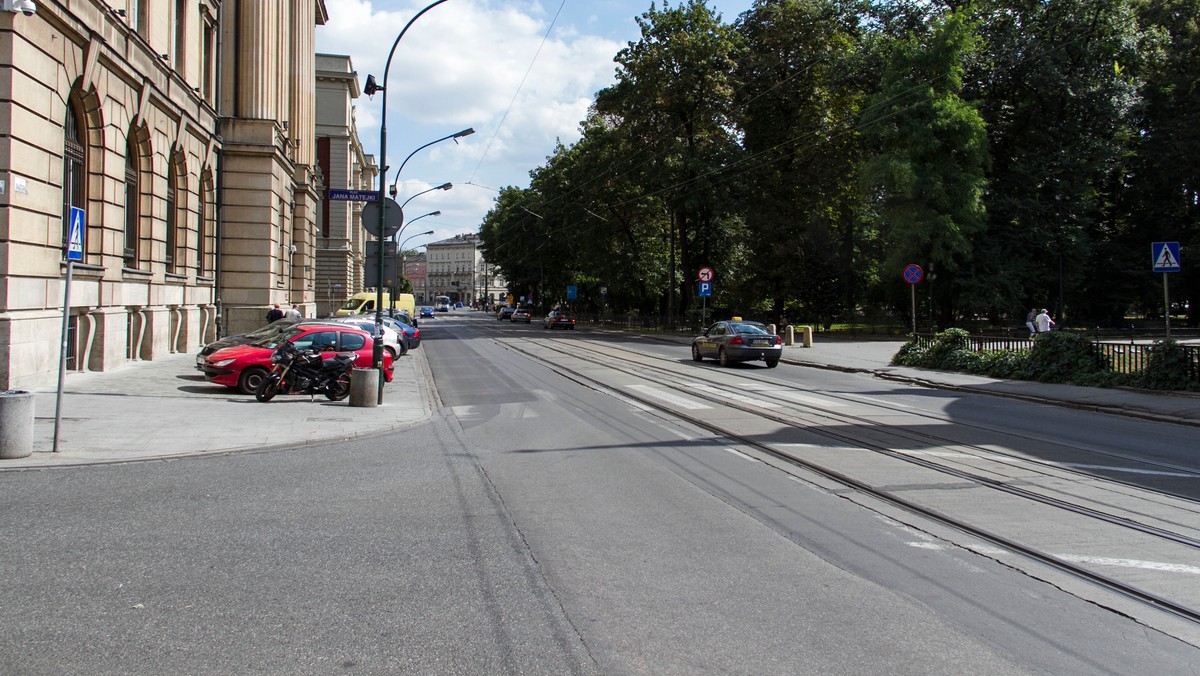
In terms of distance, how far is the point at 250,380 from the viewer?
16.9 meters

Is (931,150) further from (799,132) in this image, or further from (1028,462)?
(1028,462)

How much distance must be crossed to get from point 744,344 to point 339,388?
13.4 metres

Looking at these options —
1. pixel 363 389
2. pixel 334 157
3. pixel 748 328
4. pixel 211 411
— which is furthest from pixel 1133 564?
pixel 334 157

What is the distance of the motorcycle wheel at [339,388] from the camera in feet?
53.8

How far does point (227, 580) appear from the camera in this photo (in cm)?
519

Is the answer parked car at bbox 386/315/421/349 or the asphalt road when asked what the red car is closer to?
the asphalt road

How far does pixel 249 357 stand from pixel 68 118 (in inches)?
246

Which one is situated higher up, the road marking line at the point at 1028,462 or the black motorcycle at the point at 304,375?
the black motorcycle at the point at 304,375

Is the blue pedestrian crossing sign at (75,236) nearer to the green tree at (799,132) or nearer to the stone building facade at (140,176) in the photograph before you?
the stone building facade at (140,176)

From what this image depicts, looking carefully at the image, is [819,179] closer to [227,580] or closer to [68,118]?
[68,118]

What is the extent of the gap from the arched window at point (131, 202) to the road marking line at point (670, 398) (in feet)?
42.1

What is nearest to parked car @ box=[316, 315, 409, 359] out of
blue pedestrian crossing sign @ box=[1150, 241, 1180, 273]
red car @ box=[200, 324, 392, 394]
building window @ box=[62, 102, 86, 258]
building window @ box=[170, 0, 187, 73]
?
red car @ box=[200, 324, 392, 394]

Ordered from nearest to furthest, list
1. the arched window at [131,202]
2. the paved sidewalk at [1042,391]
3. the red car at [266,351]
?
the paved sidewalk at [1042,391] → the red car at [266,351] → the arched window at [131,202]

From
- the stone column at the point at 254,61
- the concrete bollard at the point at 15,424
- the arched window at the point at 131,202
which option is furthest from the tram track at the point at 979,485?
the stone column at the point at 254,61
